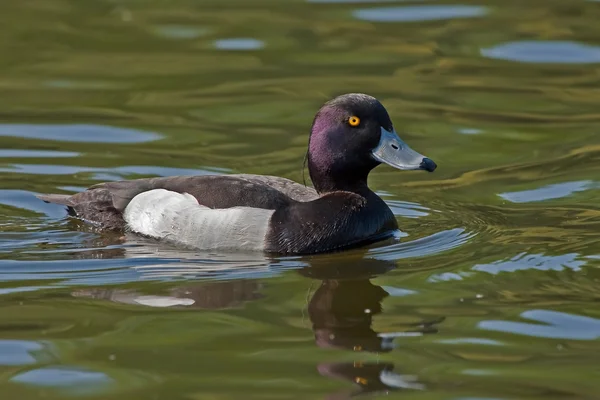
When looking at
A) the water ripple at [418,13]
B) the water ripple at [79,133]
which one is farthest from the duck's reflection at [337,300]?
the water ripple at [418,13]

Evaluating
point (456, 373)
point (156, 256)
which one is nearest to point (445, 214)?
point (156, 256)

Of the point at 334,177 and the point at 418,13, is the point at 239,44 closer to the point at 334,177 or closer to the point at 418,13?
the point at 418,13

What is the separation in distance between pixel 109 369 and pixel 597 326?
2431 millimetres

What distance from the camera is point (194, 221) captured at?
28.0 feet

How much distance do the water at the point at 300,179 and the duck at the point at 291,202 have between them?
20 cm

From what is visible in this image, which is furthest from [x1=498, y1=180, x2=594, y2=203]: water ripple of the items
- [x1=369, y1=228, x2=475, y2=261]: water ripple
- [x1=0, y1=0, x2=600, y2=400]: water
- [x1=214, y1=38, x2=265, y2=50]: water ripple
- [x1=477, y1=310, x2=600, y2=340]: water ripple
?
[x1=214, y1=38, x2=265, y2=50]: water ripple

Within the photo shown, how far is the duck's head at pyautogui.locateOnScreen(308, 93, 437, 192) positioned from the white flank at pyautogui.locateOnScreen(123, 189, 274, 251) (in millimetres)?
664

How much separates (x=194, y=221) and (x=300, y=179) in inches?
81.4

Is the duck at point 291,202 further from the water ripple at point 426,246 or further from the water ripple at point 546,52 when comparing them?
the water ripple at point 546,52

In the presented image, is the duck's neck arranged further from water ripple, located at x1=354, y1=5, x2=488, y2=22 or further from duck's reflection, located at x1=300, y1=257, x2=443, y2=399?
water ripple, located at x1=354, y1=5, x2=488, y2=22

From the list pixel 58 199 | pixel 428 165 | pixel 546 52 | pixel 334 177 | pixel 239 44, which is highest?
pixel 239 44

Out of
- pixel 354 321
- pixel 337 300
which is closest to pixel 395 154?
pixel 337 300

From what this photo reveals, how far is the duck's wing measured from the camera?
332 inches

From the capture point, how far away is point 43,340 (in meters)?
6.26
